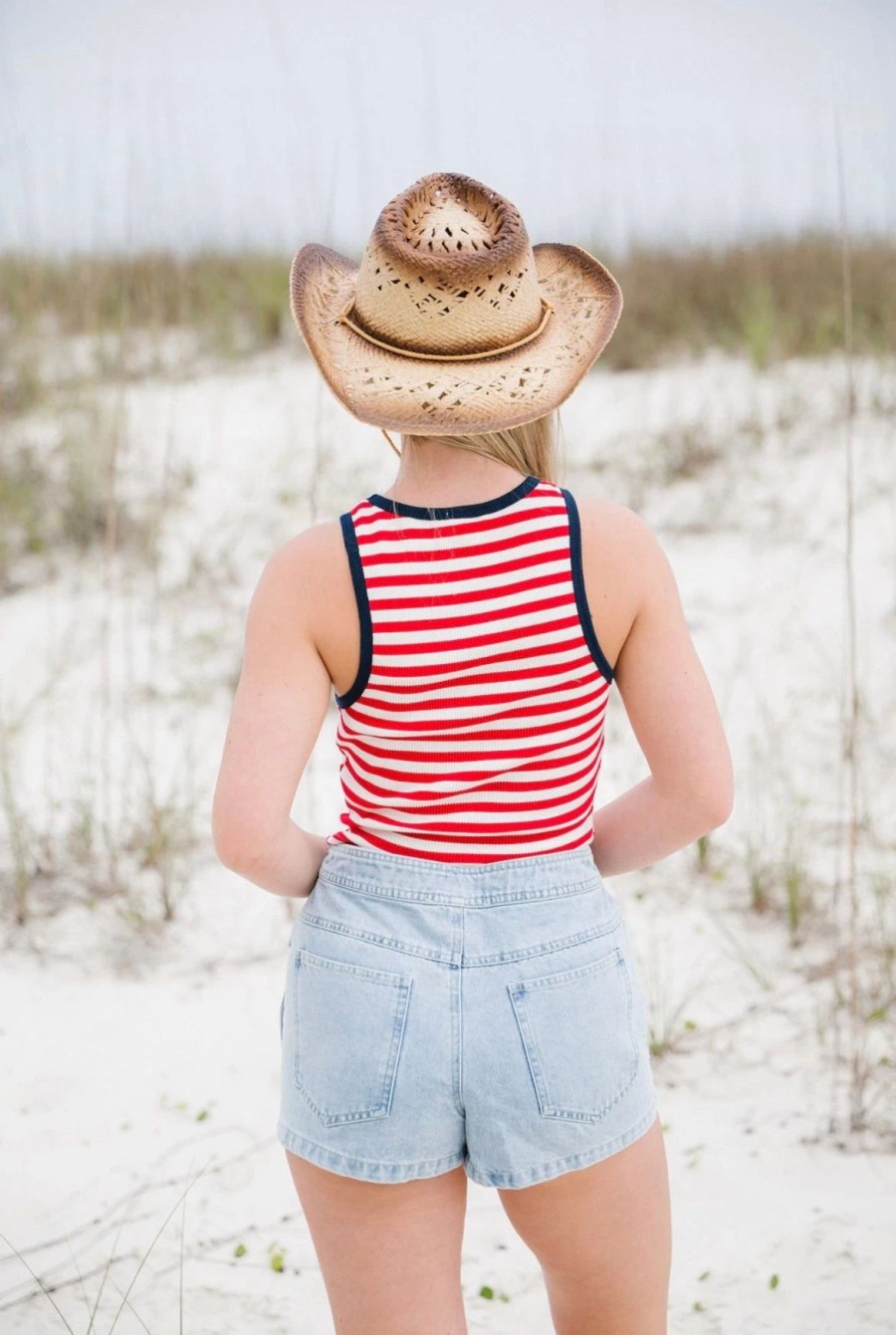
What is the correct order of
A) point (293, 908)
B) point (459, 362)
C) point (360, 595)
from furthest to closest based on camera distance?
1. point (293, 908)
2. point (459, 362)
3. point (360, 595)

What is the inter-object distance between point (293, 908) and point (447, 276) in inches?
89.9

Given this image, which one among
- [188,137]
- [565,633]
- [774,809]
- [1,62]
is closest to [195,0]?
[188,137]

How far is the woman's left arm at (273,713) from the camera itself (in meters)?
1.11

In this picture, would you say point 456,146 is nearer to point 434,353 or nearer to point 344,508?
point 344,508

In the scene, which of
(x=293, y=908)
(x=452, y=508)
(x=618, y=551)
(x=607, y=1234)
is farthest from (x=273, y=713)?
(x=293, y=908)

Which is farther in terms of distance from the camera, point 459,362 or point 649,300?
point 649,300

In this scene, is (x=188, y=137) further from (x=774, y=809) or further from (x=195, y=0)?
(x=774, y=809)

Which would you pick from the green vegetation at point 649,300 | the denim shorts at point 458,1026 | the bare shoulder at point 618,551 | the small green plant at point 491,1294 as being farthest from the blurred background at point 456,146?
the small green plant at point 491,1294

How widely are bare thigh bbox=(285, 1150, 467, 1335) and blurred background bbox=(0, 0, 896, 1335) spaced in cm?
96

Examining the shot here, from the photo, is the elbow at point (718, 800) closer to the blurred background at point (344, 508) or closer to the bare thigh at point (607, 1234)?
the bare thigh at point (607, 1234)

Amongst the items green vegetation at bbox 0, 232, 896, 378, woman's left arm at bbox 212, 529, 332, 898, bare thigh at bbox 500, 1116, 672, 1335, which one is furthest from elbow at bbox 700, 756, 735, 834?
green vegetation at bbox 0, 232, 896, 378

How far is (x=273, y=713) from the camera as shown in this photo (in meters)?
1.14

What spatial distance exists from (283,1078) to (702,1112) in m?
1.52

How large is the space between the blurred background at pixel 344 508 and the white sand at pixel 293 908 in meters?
0.01
